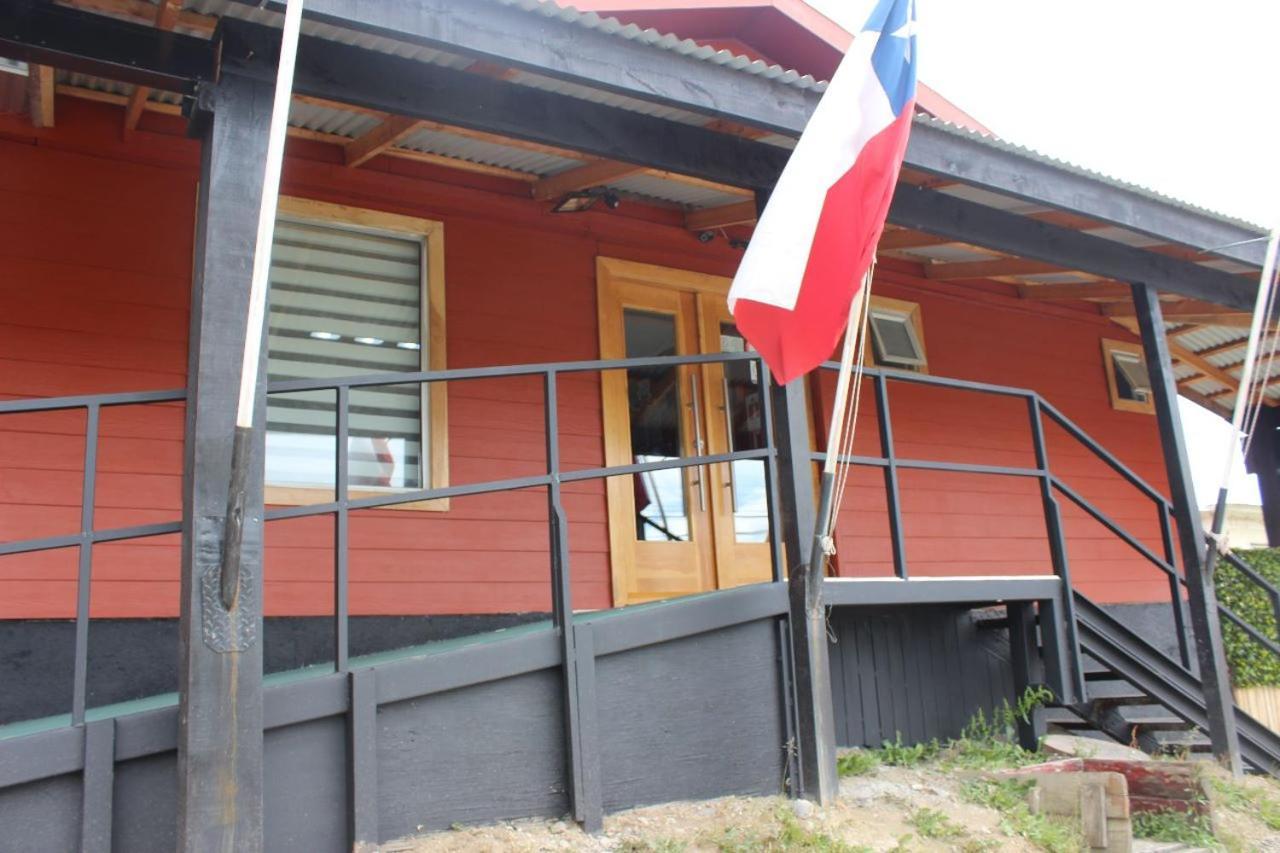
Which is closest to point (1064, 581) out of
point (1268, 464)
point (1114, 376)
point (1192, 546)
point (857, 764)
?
point (1192, 546)

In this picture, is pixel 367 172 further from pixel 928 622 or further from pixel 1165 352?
pixel 1165 352

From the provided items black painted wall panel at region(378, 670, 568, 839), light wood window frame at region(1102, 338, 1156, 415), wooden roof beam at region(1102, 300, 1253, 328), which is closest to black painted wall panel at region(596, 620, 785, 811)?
black painted wall panel at region(378, 670, 568, 839)

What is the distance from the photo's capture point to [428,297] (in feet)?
21.8

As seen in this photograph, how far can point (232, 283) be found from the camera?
3971mm

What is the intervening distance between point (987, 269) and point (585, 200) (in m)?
3.27

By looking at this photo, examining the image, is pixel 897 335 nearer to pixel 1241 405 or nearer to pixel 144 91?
pixel 1241 405

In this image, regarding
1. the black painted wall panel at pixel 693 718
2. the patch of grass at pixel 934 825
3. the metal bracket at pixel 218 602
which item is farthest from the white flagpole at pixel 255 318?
the patch of grass at pixel 934 825

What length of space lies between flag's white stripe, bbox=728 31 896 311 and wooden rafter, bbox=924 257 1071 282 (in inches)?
158

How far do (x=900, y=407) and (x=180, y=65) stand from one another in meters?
5.94

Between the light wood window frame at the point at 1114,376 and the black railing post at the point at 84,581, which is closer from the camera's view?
the black railing post at the point at 84,581

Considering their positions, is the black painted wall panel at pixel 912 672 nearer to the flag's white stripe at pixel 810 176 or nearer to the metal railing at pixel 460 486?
the metal railing at pixel 460 486

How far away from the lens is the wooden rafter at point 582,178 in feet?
20.8

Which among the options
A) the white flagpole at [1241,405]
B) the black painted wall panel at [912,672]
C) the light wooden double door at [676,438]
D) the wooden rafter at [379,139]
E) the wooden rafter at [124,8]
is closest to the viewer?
the wooden rafter at [124,8]

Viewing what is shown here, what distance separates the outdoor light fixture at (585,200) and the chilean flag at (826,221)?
8.00ft
